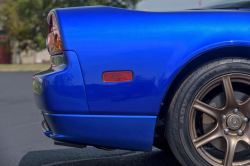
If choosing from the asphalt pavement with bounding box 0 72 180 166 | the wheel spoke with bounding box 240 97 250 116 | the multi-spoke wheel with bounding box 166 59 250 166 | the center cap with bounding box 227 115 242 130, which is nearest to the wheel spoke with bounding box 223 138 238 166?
the multi-spoke wheel with bounding box 166 59 250 166

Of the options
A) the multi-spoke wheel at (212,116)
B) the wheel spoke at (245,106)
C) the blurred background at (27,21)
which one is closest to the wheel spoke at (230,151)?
the multi-spoke wheel at (212,116)

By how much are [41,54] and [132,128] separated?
40110mm

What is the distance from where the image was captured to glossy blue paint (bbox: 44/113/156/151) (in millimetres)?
2129

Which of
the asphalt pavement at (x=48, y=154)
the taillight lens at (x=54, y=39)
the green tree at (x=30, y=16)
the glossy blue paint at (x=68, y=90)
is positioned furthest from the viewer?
the green tree at (x=30, y=16)

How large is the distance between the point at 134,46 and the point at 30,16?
31.9 meters

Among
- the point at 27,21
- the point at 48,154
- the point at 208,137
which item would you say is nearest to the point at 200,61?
the point at 208,137

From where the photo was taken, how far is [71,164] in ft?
9.87

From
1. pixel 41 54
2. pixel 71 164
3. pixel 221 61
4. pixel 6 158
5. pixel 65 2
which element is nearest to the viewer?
pixel 221 61

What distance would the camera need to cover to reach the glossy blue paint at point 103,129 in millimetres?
2129

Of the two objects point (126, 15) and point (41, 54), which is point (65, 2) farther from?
point (126, 15)

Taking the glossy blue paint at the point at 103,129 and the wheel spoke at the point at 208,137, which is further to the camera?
the wheel spoke at the point at 208,137

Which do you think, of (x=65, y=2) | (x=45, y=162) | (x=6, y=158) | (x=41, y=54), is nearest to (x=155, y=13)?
(x=45, y=162)

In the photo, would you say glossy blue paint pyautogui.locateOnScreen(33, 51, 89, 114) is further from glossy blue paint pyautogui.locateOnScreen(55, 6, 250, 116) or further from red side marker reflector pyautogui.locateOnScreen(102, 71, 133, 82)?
red side marker reflector pyautogui.locateOnScreen(102, 71, 133, 82)

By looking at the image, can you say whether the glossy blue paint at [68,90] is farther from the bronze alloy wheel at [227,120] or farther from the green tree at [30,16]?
the green tree at [30,16]
